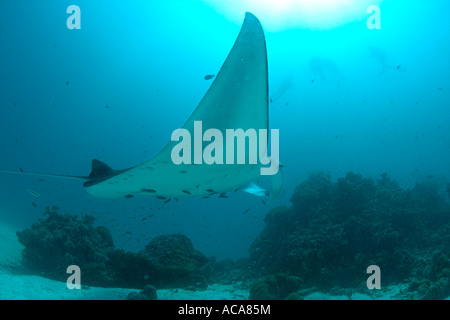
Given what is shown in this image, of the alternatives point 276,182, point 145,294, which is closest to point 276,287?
point 276,182

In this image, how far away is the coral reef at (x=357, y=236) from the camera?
6793mm

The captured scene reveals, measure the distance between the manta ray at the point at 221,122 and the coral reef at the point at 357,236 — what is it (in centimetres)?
446

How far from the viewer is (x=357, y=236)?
807 centimetres

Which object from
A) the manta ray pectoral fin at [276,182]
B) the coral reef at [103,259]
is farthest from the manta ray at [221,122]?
the coral reef at [103,259]

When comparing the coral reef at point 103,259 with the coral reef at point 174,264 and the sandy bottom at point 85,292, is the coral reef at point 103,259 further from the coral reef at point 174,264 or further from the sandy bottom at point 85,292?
the sandy bottom at point 85,292

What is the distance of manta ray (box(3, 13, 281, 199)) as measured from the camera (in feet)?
8.34

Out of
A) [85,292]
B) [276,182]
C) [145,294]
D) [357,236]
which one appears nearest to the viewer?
[276,182]

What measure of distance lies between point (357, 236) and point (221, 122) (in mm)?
7069

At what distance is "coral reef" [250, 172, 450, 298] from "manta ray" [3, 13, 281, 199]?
446cm

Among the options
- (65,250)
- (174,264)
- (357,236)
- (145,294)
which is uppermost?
(357,236)

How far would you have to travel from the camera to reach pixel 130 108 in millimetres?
54344

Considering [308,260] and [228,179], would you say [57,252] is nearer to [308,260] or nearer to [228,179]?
[228,179]

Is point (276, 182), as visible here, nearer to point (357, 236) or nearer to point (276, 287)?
point (276, 287)
